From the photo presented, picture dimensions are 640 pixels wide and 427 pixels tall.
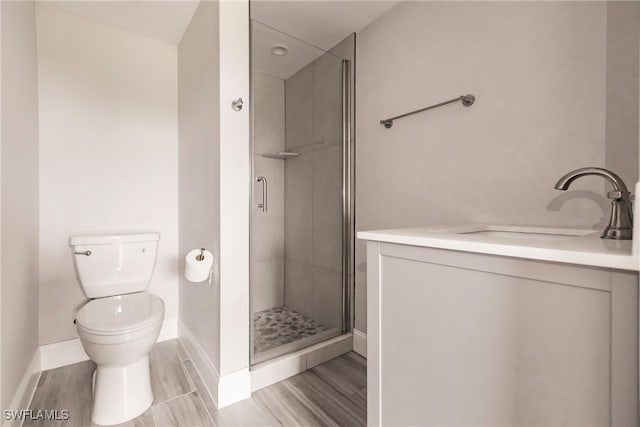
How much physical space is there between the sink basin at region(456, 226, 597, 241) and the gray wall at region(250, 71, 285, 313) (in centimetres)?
106

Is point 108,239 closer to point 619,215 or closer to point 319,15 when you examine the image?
point 319,15

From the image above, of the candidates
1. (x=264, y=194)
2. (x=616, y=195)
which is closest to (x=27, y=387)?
(x=264, y=194)

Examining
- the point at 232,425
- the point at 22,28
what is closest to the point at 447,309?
the point at 232,425

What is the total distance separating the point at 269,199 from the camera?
178 cm

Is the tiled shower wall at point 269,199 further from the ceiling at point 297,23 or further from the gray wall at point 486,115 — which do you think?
the gray wall at point 486,115

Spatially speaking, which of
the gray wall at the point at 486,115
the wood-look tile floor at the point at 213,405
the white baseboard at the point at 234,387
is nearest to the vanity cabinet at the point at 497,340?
the wood-look tile floor at the point at 213,405

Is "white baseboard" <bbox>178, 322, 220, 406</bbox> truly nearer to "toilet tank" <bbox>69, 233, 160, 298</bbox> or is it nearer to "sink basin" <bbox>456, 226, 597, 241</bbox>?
"toilet tank" <bbox>69, 233, 160, 298</bbox>

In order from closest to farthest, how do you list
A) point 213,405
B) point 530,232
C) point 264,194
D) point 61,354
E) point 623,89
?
1. point 623,89
2. point 530,232
3. point 213,405
4. point 264,194
5. point 61,354

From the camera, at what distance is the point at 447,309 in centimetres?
82

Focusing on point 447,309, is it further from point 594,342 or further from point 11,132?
point 11,132

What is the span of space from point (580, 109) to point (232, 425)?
6.51ft

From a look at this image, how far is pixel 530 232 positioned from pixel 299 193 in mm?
1262

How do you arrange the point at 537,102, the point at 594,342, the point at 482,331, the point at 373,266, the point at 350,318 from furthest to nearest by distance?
the point at 350,318, the point at 537,102, the point at 373,266, the point at 482,331, the point at 594,342

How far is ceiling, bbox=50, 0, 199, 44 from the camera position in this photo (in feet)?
5.96
